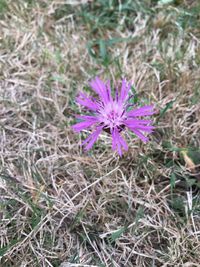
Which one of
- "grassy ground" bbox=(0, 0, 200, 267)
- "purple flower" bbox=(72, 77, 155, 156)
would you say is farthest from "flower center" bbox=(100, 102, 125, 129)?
"grassy ground" bbox=(0, 0, 200, 267)

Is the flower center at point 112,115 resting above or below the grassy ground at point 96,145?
above

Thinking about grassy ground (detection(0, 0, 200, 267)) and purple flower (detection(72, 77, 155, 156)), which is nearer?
purple flower (detection(72, 77, 155, 156))

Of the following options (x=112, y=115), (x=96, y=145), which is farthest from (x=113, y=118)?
(x=96, y=145)

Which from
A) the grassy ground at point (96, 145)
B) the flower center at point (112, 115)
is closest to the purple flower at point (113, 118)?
the flower center at point (112, 115)

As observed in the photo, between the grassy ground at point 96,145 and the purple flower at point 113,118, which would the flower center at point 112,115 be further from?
the grassy ground at point 96,145

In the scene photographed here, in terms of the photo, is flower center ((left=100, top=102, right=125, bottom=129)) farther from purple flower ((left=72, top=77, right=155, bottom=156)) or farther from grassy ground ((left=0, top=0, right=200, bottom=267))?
grassy ground ((left=0, top=0, right=200, bottom=267))

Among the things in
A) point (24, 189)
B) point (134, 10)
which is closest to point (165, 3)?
point (134, 10)

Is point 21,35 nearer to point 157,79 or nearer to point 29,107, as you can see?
point 29,107
